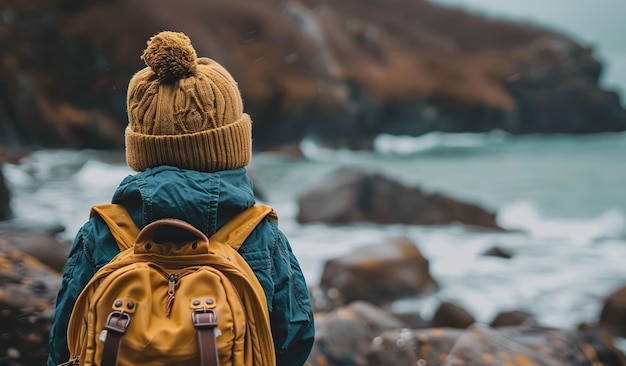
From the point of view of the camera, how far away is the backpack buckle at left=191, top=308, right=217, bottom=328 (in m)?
1.38

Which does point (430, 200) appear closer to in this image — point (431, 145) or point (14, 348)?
point (14, 348)

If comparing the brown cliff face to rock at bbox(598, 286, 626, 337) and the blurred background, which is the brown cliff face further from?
rock at bbox(598, 286, 626, 337)

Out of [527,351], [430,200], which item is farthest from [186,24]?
[527,351]

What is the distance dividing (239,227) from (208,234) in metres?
0.08

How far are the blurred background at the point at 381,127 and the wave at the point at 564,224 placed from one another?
7cm

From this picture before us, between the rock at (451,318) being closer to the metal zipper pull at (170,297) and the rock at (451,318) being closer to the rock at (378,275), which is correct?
the rock at (378,275)

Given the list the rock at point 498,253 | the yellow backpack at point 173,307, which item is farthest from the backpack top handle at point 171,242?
the rock at point 498,253

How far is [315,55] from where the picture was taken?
36469 mm

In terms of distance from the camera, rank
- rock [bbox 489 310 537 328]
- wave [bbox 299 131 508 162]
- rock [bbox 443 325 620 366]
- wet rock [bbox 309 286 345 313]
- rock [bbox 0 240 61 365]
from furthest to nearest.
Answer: wave [bbox 299 131 508 162]
rock [bbox 489 310 537 328]
wet rock [bbox 309 286 345 313]
rock [bbox 443 325 620 366]
rock [bbox 0 240 61 365]

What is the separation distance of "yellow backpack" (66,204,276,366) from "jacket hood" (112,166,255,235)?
0.15ft

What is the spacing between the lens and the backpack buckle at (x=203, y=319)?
4.53 ft

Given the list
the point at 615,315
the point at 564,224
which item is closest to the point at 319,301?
the point at 615,315

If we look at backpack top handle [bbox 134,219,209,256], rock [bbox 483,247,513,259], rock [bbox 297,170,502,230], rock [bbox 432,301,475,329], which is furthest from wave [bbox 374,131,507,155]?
backpack top handle [bbox 134,219,209,256]

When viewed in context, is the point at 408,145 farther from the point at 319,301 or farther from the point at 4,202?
the point at 319,301
